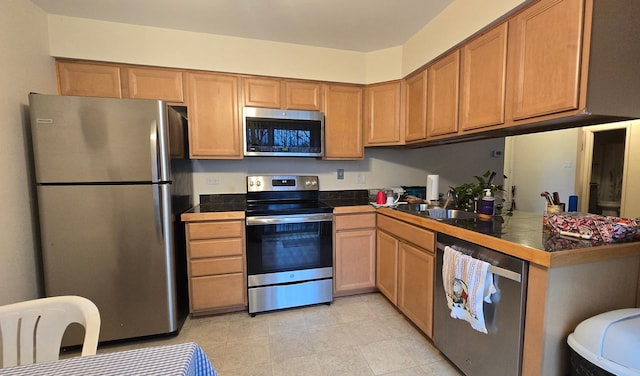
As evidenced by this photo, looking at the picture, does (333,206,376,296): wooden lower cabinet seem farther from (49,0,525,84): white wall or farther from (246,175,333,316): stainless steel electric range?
(49,0,525,84): white wall

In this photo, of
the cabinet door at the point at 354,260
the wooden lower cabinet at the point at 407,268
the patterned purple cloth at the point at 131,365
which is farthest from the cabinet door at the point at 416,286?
the patterned purple cloth at the point at 131,365

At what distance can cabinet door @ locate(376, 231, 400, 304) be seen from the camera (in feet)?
7.08

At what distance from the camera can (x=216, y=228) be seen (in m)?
2.11

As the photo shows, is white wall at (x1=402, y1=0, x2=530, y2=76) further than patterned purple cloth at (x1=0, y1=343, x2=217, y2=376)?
Yes

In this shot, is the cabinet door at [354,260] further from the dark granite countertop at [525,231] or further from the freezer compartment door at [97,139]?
the freezer compartment door at [97,139]

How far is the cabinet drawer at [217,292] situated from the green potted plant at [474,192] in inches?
77.9

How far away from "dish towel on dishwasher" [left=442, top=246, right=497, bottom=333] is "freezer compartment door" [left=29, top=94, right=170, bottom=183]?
6.47 ft

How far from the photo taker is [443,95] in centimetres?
203

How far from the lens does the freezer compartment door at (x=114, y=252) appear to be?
170 cm

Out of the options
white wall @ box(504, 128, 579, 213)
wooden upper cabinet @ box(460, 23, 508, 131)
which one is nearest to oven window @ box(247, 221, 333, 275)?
wooden upper cabinet @ box(460, 23, 508, 131)

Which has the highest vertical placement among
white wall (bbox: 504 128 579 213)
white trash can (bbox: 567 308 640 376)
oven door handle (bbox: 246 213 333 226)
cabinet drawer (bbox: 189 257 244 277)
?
white wall (bbox: 504 128 579 213)

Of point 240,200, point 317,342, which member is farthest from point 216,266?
point 317,342

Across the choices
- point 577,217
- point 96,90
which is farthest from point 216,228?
point 577,217

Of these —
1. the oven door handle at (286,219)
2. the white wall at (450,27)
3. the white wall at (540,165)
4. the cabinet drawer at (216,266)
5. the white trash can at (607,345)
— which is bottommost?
the cabinet drawer at (216,266)
